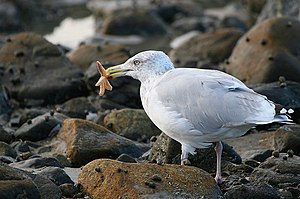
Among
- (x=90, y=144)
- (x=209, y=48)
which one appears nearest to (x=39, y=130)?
(x=90, y=144)

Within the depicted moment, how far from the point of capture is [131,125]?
10898 millimetres

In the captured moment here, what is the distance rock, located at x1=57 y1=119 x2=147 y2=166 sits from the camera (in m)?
9.14

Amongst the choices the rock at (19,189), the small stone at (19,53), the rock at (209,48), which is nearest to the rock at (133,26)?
the rock at (209,48)

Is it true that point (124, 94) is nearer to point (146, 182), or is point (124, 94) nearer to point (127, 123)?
point (127, 123)

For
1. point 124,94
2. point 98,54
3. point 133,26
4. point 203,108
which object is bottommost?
point 133,26

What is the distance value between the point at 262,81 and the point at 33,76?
400 centimetres

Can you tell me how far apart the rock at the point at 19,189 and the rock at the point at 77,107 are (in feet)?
17.3

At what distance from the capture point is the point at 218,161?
7996 millimetres

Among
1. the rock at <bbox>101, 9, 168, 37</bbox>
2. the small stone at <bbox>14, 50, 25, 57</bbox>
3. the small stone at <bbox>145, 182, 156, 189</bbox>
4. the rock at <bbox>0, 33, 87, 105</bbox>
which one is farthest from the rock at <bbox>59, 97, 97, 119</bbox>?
the rock at <bbox>101, 9, 168, 37</bbox>

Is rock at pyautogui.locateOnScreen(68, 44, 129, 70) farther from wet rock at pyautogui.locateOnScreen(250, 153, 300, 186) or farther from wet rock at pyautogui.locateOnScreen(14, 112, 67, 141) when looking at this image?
wet rock at pyautogui.locateOnScreen(250, 153, 300, 186)

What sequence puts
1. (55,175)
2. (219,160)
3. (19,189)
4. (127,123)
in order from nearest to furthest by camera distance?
(19,189)
(55,175)
(219,160)
(127,123)

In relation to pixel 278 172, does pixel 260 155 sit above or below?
below

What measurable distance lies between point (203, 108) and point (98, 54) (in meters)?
7.82

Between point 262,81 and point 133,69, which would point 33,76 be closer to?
point 262,81
